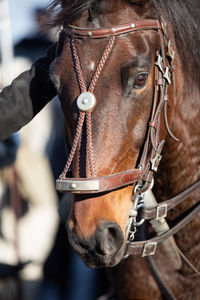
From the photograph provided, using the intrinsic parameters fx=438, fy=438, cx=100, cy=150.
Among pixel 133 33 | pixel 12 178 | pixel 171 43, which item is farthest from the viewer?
pixel 12 178

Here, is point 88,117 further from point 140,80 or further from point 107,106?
point 140,80

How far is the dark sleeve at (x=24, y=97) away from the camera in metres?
1.99

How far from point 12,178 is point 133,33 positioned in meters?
1.99

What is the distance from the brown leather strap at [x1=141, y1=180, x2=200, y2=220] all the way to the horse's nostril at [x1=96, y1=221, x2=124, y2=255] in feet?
1.36

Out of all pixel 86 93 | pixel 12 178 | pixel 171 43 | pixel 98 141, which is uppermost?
pixel 171 43

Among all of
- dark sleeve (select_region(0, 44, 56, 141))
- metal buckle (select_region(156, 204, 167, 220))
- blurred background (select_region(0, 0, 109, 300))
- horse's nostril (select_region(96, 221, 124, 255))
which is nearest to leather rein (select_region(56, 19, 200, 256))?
metal buckle (select_region(156, 204, 167, 220))

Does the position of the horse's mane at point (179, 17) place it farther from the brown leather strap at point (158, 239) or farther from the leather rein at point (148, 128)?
the brown leather strap at point (158, 239)

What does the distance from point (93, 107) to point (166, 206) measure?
2.13 ft

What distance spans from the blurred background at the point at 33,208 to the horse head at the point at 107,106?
5.81ft

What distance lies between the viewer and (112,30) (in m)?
1.65

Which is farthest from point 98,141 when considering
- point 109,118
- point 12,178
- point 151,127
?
point 12,178

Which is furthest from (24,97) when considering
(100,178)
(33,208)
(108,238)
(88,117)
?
(33,208)

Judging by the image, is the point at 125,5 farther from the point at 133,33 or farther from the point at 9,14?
the point at 9,14

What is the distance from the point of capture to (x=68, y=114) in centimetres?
165
